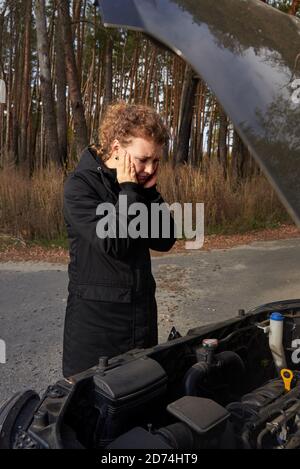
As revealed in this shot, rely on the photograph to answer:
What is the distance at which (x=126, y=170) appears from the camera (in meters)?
1.90

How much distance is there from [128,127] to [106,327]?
847 mm

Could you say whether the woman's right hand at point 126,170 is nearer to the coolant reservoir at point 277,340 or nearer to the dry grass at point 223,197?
the coolant reservoir at point 277,340

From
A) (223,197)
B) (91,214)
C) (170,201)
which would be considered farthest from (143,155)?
Answer: (223,197)

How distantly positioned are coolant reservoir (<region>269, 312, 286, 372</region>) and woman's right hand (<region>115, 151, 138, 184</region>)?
3.18ft

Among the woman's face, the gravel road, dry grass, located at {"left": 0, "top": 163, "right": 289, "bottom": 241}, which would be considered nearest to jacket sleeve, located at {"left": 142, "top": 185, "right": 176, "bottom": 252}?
the woman's face

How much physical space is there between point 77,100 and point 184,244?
495 centimetres

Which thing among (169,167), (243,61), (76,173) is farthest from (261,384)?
(169,167)

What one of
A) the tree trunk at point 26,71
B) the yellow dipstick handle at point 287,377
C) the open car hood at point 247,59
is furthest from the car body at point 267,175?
the tree trunk at point 26,71

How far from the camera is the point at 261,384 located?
217 cm

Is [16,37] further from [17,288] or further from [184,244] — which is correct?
[17,288]

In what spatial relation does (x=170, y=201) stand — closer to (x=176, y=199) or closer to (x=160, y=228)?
(x=176, y=199)

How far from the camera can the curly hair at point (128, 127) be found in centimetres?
190

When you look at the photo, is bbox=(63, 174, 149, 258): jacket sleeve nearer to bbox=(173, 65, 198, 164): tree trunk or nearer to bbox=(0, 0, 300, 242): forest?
bbox=(0, 0, 300, 242): forest

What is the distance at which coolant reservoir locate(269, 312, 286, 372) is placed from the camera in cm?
221
